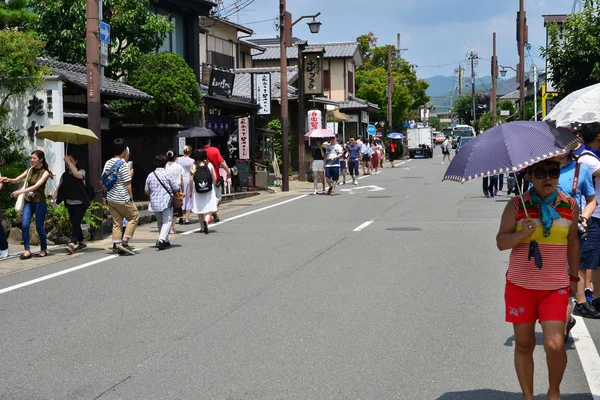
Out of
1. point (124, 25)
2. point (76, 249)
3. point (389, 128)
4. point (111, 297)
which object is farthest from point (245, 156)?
point (389, 128)

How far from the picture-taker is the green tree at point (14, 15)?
18.2 m

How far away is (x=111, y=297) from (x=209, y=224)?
26.0 ft

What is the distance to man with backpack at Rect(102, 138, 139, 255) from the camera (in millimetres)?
12445

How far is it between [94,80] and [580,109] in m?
10.4

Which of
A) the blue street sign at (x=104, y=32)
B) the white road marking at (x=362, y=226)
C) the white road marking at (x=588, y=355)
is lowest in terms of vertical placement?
the white road marking at (x=588, y=355)

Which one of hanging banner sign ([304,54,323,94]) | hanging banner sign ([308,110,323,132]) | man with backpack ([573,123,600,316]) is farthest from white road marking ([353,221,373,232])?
hanging banner sign ([308,110,323,132])

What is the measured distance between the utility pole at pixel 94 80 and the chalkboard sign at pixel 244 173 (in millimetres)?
11094

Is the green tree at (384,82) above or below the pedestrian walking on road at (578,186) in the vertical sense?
above

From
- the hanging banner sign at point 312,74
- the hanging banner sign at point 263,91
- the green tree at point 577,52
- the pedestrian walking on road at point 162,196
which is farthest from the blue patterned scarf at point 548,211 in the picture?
the hanging banner sign at point 312,74

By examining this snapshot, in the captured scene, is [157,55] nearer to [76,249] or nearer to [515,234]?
[76,249]

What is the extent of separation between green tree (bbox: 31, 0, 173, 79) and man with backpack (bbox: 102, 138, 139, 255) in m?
9.99

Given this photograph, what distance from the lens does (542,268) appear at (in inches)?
185

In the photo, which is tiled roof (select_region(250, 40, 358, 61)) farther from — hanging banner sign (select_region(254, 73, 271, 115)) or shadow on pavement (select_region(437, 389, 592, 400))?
shadow on pavement (select_region(437, 389, 592, 400))

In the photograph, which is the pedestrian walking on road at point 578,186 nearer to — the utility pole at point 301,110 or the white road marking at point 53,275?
the white road marking at point 53,275
